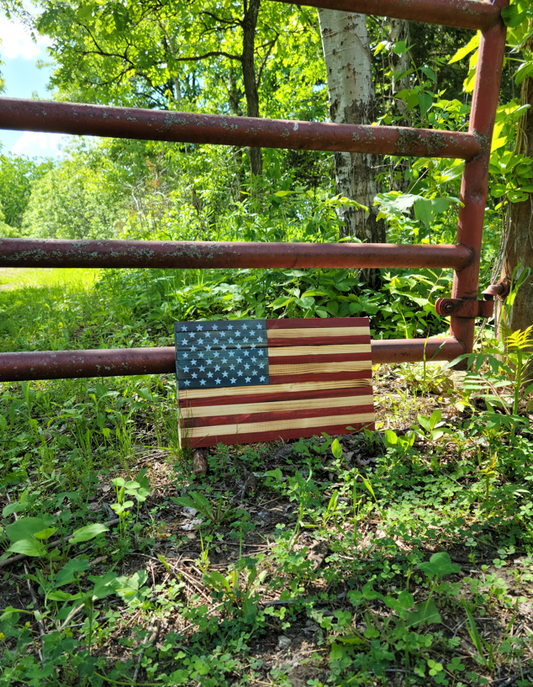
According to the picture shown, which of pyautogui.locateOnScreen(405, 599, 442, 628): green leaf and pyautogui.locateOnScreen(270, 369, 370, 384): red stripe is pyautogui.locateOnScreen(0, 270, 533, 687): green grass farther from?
pyautogui.locateOnScreen(270, 369, 370, 384): red stripe

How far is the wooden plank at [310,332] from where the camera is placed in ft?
6.51

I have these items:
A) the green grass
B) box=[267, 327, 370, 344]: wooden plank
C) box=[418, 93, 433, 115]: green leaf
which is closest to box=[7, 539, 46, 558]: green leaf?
Result: the green grass

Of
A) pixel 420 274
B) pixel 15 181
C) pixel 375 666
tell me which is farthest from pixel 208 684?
pixel 15 181

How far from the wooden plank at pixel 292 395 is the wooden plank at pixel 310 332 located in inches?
8.6

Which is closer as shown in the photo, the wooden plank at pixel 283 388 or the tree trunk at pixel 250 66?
the wooden plank at pixel 283 388

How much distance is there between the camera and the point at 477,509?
4.62 feet

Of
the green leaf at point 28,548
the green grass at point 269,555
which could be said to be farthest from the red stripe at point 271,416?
the green leaf at point 28,548

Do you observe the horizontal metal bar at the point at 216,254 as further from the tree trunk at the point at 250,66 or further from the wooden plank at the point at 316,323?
the tree trunk at the point at 250,66

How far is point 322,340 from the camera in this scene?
2.03 meters

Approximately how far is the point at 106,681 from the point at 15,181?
6805 centimetres

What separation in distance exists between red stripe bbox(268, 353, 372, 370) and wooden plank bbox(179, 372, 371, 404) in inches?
3.0

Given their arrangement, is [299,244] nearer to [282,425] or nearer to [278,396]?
[278,396]

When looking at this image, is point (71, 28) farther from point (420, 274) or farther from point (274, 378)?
point (274, 378)

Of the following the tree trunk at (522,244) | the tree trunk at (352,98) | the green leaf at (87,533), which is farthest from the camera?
the tree trunk at (352,98)
